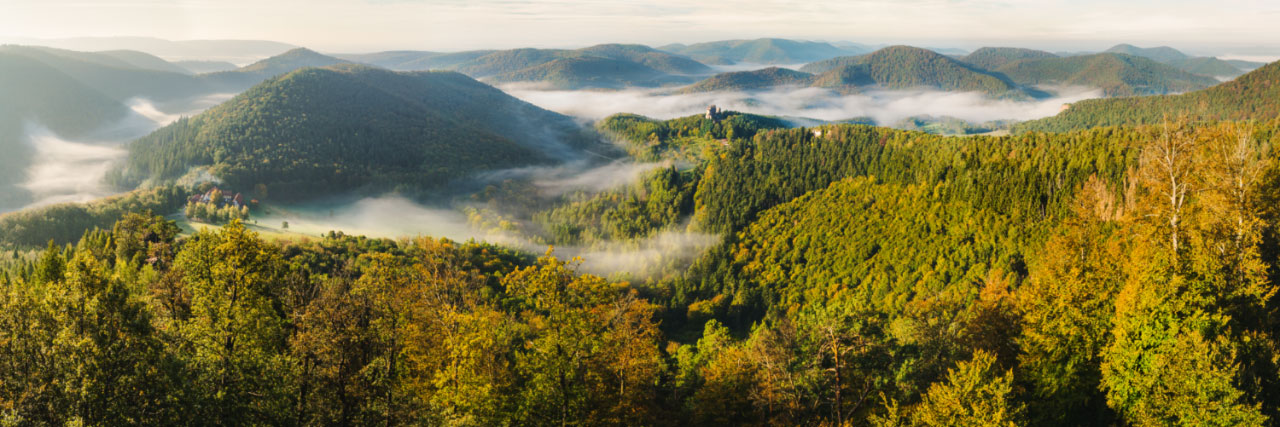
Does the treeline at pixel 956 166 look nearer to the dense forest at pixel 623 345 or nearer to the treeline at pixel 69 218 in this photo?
the dense forest at pixel 623 345

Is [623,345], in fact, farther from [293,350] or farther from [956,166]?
[956,166]

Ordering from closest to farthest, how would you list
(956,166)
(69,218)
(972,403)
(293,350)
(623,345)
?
(972,403) < (293,350) < (623,345) < (956,166) < (69,218)

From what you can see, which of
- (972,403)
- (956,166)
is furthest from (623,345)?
(956,166)

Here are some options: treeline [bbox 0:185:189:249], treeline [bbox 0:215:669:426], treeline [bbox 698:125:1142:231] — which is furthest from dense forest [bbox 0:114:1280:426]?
treeline [bbox 0:185:189:249]

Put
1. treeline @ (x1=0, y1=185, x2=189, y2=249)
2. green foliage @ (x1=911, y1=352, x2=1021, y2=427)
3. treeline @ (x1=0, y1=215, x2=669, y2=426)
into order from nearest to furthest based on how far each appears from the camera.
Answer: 1. treeline @ (x1=0, y1=215, x2=669, y2=426)
2. green foliage @ (x1=911, y1=352, x2=1021, y2=427)
3. treeline @ (x1=0, y1=185, x2=189, y2=249)

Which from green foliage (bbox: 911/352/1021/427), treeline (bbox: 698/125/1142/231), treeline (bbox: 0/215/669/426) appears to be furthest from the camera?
treeline (bbox: 698/125/1142/231)

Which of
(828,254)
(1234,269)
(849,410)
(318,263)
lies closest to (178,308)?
(849,410)

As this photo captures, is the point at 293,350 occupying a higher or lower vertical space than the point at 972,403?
higher

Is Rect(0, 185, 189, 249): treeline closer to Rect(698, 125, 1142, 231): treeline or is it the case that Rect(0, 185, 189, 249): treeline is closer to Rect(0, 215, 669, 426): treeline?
Result: Rect(0, 215, 669, 426): treeline

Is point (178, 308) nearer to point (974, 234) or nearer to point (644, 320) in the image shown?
point (644, 320)

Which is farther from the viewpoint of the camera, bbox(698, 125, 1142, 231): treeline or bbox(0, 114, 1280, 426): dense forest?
bbox(698, 125, 1142, 231): treeline

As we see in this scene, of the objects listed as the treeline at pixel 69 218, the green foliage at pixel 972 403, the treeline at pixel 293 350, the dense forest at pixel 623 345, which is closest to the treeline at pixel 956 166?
the dense forest at pixel 623 345
